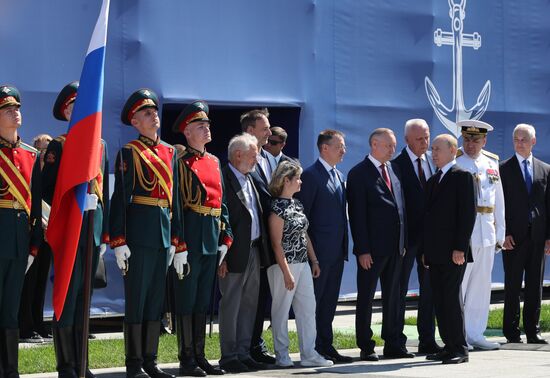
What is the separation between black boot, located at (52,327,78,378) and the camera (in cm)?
783

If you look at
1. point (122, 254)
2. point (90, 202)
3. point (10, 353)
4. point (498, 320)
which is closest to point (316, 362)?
point (122, 254)

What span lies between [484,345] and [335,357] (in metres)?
1.48

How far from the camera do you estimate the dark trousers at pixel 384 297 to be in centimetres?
975

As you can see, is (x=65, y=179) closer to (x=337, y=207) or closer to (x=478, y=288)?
(x=337, y=207)

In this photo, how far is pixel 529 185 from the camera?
1109 cm

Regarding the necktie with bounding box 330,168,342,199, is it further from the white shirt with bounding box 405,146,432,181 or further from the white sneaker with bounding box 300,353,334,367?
the white sneaker with bounding box 300,353,334,367

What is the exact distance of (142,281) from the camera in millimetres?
8258

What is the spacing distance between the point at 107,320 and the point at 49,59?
2925 mm

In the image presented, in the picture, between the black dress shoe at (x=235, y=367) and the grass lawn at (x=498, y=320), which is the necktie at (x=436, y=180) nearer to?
the black dress shoe at (x=235, y=367)

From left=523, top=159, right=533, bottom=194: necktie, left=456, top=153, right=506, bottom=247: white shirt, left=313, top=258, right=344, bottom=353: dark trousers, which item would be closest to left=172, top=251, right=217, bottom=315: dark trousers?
left=313, top=258, right=344, bottom=353: dark trousers

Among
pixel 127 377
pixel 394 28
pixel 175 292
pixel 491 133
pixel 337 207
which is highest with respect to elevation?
pixel 394 28

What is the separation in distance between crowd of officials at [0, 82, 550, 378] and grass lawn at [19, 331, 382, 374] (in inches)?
10.9

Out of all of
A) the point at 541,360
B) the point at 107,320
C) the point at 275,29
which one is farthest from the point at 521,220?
the point at 107,320

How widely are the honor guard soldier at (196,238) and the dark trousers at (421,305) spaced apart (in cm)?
191
